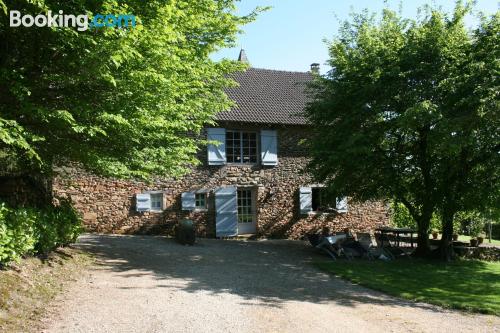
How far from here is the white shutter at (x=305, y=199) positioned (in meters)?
18.0

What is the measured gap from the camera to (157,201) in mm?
16375

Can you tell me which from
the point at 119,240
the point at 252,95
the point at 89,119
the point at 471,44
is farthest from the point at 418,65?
the point at 119,240

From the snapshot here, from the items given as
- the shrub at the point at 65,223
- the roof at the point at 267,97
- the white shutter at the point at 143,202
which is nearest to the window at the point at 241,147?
the roof at the point at 267,97

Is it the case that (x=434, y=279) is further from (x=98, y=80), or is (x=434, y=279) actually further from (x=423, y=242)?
(x=98, y=80)

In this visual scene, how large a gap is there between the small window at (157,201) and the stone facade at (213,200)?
177 millimetres

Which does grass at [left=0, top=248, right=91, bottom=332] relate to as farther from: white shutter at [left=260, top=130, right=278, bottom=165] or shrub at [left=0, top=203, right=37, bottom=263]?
white shutter at [left=260, top=130, right=278, bottom=165]

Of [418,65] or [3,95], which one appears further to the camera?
[418,65]

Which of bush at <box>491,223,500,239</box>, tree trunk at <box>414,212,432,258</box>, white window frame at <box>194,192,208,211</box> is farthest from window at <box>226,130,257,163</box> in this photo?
bush at <box>491,223,500,239</box>

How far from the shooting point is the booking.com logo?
604cm

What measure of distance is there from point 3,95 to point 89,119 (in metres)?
1.31

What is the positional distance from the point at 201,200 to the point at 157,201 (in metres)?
1.67

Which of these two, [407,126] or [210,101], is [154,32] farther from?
[407,126]

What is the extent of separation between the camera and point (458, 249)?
15.2 metres

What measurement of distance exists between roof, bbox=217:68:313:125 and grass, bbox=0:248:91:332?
932cm
